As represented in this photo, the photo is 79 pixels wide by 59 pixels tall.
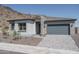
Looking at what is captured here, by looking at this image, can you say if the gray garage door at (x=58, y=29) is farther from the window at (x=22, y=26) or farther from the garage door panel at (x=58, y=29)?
the window at (x=22, y=26)

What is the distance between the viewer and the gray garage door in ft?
72.2

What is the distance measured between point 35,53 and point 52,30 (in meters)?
9.68

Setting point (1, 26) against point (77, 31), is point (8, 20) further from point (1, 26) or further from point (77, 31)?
point (77, 31)

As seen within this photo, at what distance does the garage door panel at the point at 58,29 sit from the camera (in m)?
22.0

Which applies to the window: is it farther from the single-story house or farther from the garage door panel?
the garage door panel

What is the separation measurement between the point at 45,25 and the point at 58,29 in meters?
1.64

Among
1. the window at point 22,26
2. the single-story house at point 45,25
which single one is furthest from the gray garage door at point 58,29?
the window at point 22,26

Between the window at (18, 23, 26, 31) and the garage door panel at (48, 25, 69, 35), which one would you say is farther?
the window at (18, 23, 26, 31)

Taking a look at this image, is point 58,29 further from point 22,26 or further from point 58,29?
point 22,26

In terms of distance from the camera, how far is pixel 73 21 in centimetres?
2209

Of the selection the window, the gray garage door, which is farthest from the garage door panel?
the window

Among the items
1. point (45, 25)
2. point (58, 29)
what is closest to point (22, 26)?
point (45, 25)
